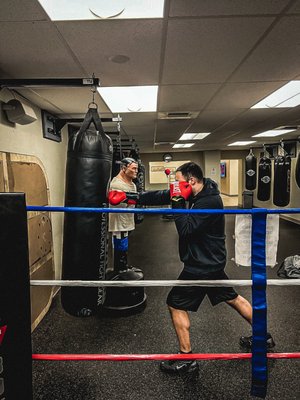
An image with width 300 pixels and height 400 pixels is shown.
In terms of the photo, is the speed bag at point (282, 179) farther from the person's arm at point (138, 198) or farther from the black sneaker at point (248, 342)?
the black sneaker at point (248, 342)

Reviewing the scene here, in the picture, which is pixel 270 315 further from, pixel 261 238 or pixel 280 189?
pixel 280 189

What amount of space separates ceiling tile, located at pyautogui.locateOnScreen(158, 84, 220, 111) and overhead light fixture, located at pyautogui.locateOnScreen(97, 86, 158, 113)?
4.0 inches

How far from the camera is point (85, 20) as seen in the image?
56.9 inches

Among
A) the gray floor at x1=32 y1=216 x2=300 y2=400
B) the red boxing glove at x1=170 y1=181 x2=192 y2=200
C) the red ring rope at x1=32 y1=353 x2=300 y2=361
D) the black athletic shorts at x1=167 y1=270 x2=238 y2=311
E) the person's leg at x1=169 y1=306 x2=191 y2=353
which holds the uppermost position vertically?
the red boxing glove at x1=170 y1=181 x2=192 y2=200

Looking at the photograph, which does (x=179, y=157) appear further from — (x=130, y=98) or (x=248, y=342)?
(x=248, y=342)

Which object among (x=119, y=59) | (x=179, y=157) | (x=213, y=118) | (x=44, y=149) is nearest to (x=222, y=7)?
(x=119, y=59)

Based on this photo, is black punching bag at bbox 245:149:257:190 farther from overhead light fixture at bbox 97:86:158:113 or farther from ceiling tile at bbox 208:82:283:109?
overhead light fixture at bbox 97:86:158:113

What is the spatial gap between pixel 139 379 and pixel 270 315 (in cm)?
153

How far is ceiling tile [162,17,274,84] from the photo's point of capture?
5.01ft

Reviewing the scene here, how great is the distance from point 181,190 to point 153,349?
1.32 meters

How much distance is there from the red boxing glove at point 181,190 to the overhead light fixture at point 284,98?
1688mm

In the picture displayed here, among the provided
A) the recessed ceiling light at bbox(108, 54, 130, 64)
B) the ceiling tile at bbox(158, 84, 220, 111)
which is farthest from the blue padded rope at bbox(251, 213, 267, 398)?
the ceiling tile at bbox(158, 84, 220, 111)

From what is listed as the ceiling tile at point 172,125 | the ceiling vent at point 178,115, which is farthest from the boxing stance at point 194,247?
the ceiling tile at point 172,125

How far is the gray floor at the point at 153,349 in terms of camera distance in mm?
1749
